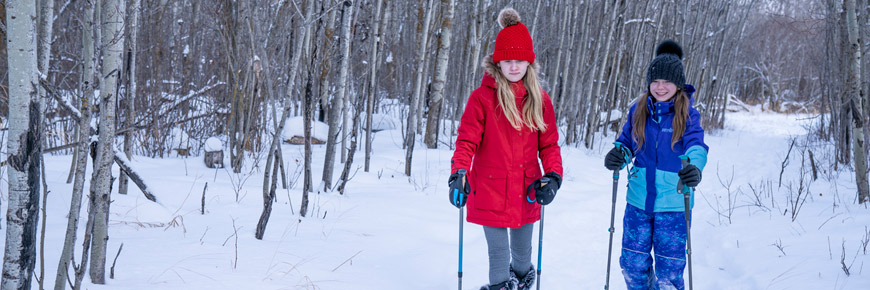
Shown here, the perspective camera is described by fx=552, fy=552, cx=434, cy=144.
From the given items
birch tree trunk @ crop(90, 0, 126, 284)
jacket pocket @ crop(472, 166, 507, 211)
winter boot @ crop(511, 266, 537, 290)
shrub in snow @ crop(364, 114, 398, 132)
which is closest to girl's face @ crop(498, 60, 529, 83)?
jacket pocket @ crop(472, 166, 507, 211)

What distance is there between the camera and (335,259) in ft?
11.3

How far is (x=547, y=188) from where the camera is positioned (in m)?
2.71

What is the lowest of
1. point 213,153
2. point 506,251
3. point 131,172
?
point 506,251

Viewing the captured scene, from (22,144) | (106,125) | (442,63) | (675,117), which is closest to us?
(22,144)

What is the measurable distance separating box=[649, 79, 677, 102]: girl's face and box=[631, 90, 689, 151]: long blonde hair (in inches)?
1.2

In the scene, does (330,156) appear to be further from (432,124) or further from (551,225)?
(432,124)

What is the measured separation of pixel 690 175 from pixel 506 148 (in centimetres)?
86

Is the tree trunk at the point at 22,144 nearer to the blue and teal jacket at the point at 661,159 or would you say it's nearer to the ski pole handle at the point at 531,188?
the ski pole handle at the point at 531,188

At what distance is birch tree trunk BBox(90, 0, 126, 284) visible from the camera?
2331 millimetres

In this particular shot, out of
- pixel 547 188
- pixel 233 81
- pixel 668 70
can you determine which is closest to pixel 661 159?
pixel 668 70

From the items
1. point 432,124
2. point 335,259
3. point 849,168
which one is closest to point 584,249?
point 335,259

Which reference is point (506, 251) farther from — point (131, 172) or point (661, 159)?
point (131, 172)

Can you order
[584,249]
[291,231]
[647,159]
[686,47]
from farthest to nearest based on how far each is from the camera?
[686,47]
[584,249]
[291,231]
[647,159]

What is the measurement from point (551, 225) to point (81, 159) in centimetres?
366
